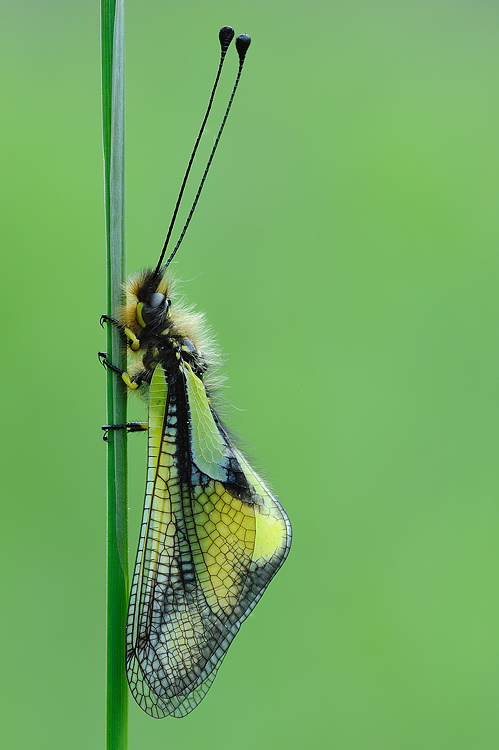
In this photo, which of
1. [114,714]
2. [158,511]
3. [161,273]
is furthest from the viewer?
[161,273]

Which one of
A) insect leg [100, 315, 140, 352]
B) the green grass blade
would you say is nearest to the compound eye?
insect leg [100, 315, 140, 352]

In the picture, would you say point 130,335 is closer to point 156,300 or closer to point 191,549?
point 156,300

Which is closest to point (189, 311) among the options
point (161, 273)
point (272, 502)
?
point (161, 273)

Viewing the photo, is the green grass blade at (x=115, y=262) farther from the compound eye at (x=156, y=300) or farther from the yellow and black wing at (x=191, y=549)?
the compound eye at (x=156, y=300)

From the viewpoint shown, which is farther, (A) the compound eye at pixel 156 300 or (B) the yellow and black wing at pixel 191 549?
(A) the compound eye at pixel 156 300

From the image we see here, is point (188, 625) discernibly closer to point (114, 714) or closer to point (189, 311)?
point (114, 714)

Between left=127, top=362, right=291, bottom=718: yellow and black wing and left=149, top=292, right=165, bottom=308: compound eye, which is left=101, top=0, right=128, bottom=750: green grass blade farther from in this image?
left=149, top=292, right=165, bottom=308: compound eye

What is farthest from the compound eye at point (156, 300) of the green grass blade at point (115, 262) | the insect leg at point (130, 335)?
the green grass blade at point (115, 262)
